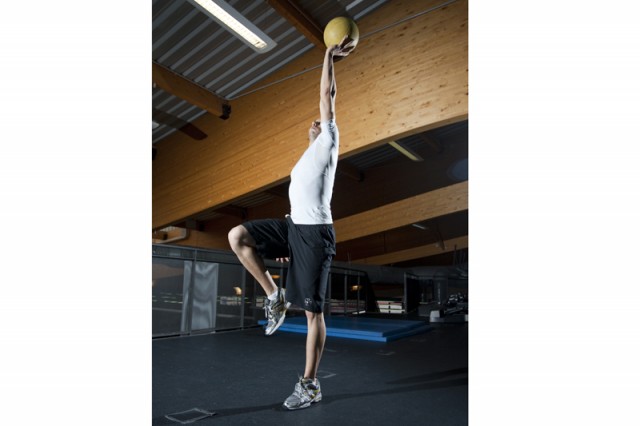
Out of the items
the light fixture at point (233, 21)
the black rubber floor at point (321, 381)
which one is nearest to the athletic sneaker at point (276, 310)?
the black rubber floor at point (321, 381)

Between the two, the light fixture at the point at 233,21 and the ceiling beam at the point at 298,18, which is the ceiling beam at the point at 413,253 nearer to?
the ceiling beam at the point at 298,18

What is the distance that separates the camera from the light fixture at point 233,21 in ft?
12.8

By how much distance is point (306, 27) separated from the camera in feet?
16.1

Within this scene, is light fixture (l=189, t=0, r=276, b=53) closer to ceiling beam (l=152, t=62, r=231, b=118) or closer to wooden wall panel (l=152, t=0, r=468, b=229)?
wooden wall panel (l=152, t=0, r=468, b=229)

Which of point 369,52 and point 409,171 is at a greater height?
point 369,52

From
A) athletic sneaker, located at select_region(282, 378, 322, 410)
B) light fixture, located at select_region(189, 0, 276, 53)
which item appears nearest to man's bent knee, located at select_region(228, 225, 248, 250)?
athletic sneaker, located at select_region(282, 378, 322, 410)

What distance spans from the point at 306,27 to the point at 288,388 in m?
4.03

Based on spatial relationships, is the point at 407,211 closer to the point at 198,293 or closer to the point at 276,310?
the point at 198,293

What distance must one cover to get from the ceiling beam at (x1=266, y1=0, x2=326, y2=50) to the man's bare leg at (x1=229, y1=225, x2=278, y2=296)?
3.38 m

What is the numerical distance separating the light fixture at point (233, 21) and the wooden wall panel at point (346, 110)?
124 cm

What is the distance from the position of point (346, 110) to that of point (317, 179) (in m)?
3.69
